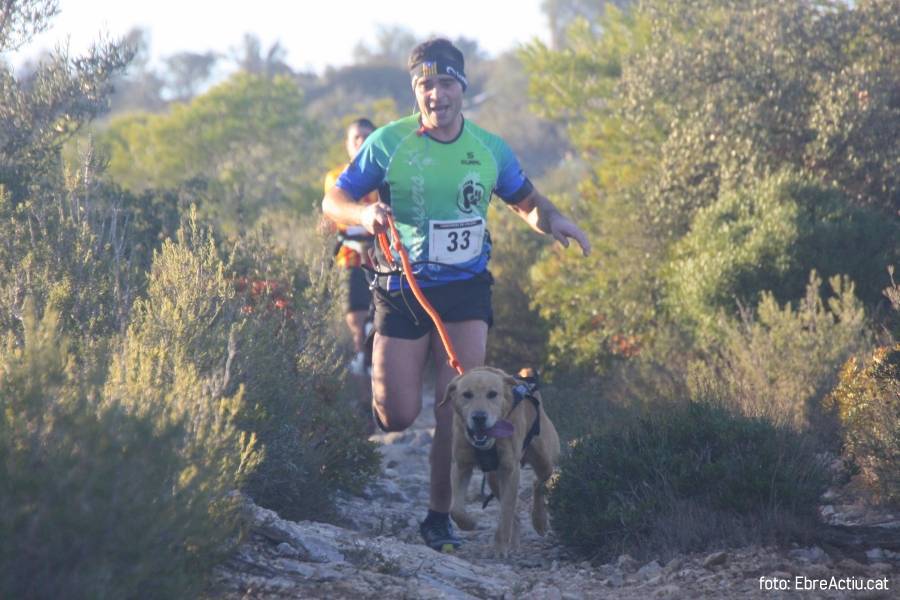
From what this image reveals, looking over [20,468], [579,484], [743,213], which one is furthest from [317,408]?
[743,213]

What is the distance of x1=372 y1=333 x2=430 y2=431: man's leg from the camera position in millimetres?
6281

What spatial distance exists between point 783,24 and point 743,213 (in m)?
2.12

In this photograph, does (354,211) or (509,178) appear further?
(509,178)

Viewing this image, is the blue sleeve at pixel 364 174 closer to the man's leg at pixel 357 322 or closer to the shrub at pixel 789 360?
the shrub at pixel 789 360

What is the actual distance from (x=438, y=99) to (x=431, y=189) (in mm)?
427

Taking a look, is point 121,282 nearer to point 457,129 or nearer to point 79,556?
point 457,129

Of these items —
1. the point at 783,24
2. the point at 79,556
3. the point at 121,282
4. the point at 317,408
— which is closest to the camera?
the point at 79,556

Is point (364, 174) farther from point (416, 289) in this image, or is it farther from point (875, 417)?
point (875, 417)

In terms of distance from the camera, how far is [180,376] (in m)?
4.85

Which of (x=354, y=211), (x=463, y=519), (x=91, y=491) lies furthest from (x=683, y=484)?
(x=91, y=491)

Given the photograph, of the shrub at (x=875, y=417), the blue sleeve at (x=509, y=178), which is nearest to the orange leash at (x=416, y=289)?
the blue sleeve at (x=509, y=178)

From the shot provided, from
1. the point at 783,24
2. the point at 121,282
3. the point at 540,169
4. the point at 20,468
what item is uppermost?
the point at 540,169

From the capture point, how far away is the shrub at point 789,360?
8.04 metres

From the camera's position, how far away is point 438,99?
6195 mm
